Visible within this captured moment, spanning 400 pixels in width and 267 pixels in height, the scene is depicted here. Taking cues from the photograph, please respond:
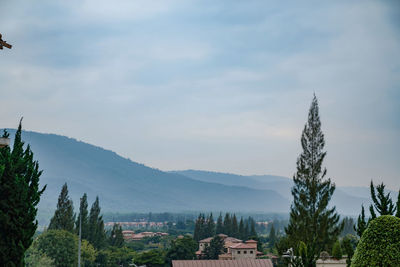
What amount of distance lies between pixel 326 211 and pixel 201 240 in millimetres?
60224

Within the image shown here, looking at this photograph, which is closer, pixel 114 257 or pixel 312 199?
pixel 312 199

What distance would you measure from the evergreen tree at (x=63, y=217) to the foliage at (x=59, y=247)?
204 inches

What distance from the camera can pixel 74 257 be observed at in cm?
4853

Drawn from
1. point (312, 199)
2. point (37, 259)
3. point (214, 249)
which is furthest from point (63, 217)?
point (312, 199)

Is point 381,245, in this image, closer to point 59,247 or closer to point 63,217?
point 59,247

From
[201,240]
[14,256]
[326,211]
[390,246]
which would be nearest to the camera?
[390,246]

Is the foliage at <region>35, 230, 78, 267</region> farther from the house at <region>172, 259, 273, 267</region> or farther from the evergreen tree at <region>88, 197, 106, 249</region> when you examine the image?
the house at <region>172, 259, 273, 267</region>

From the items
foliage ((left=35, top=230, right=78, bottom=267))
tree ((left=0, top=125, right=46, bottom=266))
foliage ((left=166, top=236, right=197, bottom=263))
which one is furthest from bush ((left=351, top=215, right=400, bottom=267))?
foliage ((left=166, top=236, right=197, bottom=263))

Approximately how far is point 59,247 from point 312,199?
2962 centimetres

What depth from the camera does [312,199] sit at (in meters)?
28.7

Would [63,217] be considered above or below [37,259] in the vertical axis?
above

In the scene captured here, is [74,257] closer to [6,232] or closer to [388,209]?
[6,232]

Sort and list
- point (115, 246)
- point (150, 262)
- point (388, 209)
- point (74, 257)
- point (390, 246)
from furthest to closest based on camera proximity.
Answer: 1. point (115, 246)
2. point (150, 262)
3. point (74, 257)
4. point (388, 209)
5. point (390, 246)

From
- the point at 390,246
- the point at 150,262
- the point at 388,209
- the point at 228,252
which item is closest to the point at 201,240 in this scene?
the point at 228,252
